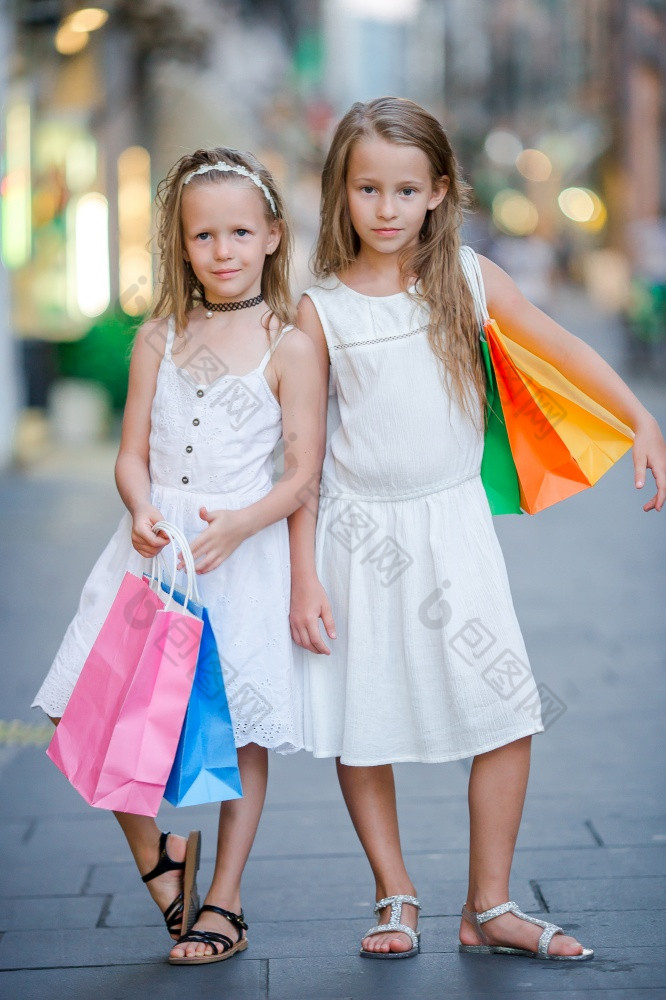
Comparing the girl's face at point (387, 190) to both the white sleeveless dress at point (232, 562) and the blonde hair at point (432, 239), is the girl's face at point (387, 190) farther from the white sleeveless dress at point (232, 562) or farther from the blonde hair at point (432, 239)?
the white sleeveless dress at point (232, 562)

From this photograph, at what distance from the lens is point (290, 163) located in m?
23.0

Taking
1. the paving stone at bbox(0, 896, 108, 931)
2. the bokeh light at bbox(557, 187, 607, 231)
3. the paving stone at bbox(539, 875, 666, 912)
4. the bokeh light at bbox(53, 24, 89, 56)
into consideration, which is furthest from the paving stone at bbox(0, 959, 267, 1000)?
the bokeh light at bbox(557, 187, 607, 231)

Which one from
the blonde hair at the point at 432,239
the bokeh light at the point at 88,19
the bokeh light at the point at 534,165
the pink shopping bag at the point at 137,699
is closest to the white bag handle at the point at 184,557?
the pink shopping bag at the point at 137,699

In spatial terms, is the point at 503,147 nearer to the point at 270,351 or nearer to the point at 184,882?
the point at 270,351

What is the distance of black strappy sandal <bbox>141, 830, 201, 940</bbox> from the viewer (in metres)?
2.74

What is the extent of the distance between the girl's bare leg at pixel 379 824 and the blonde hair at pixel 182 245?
1.00m

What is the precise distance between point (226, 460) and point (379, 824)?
86 cm

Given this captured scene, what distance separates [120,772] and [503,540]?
5.50 meters

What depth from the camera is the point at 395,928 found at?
2729 mm

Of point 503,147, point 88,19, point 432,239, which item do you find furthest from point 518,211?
point 432,239

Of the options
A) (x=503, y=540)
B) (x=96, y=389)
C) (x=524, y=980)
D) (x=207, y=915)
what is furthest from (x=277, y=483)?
(x=96, y=389)

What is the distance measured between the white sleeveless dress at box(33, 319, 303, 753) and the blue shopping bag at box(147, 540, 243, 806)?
0.11 meters

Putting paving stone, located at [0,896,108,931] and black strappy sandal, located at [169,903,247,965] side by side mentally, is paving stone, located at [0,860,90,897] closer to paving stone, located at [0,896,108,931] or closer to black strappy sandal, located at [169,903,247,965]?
paving stone, located at [0,896,108,931]

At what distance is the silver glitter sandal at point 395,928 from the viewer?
270 centimetres
